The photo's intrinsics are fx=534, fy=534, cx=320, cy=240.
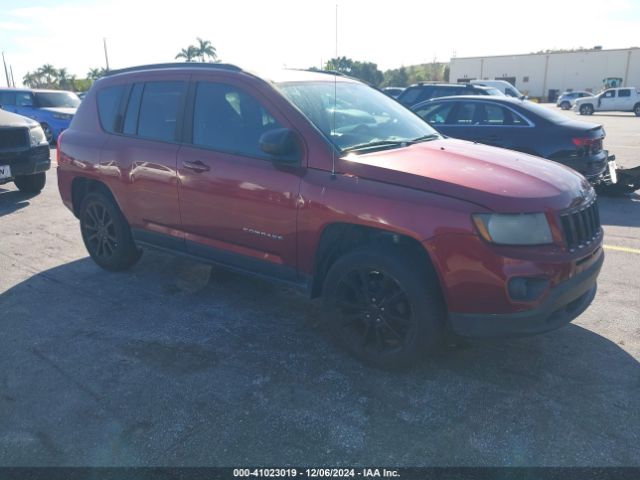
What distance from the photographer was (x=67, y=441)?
2729mm

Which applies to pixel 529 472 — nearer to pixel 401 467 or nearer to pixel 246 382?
pixel 401 467

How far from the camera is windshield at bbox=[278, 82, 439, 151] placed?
3.65 m

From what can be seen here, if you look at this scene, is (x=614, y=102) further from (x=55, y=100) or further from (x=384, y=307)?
(x=384, y=307)

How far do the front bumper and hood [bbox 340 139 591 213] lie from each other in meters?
6.66

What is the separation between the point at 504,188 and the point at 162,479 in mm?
2308

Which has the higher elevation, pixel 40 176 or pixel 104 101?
pixel 104 101

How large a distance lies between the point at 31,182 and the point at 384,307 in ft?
25.1

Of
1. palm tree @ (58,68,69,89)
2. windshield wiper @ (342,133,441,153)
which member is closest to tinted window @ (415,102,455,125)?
windshield wiper @ (342,133,441,153)

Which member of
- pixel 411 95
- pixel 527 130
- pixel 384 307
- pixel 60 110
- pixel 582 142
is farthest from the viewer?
pixel 60 110

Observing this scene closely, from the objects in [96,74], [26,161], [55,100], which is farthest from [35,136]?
[96,74]

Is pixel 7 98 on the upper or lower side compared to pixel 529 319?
upper

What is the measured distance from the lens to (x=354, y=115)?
12.9ft

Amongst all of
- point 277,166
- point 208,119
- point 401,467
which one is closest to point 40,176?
point 208,119

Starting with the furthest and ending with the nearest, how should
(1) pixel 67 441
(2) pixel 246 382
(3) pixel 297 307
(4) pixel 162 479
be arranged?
(3) pixel 297 307, (2) pixel 246 382, (1) pixel 67 441, (4) pixel 162 479
